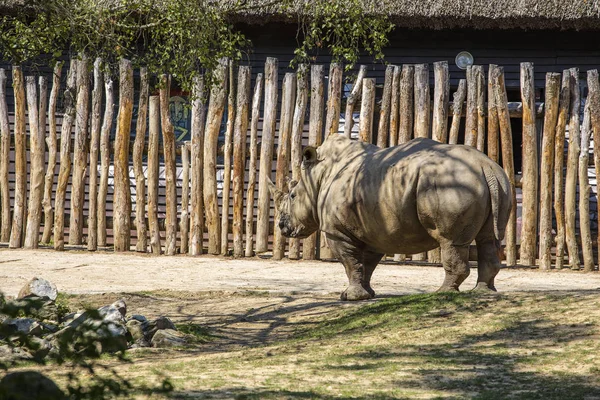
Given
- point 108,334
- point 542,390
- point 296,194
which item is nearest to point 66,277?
point 296,194

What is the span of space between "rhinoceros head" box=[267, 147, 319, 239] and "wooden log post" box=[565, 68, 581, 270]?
3.50m

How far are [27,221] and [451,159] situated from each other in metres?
6.52

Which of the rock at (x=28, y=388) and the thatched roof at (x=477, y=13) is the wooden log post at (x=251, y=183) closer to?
the thatched roof at (x=477, y=13)

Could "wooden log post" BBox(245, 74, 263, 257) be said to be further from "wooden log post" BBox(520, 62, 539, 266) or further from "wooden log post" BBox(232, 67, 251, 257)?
"wooden log post" BBox(520, 62, 539, 266)

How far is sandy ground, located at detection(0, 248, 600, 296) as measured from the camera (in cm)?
811

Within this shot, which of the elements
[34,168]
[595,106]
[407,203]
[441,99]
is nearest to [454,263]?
[407,203]

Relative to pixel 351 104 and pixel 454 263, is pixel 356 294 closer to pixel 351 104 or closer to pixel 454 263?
pixel 454 263

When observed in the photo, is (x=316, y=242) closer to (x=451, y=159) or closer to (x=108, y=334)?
(x=451, y=159)

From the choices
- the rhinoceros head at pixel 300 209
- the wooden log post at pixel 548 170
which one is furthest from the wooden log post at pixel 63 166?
the wooden log post at pixel 548 170

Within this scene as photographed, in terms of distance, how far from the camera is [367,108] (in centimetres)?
1035

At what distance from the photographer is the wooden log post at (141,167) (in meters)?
10.7

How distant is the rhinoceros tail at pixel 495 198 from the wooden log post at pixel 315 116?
13.8 ft

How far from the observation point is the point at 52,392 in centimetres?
224

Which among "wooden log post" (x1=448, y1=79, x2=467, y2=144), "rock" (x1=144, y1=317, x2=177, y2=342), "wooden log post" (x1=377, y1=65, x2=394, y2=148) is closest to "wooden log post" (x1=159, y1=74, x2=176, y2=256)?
"wooden log post" (x1=377, y1=65, x2=394, y2=148)
